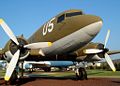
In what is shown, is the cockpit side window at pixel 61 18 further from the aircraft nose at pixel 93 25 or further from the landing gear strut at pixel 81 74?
the landing gear strut at pixel 81 74

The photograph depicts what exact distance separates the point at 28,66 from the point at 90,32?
70.0 m

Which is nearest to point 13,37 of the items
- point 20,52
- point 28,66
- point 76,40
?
point 20,52

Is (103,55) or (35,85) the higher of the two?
(103,55)

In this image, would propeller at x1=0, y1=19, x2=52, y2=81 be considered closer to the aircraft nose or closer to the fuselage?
the fuselage

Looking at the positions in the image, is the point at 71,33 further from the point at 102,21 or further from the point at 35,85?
the point at 35,85

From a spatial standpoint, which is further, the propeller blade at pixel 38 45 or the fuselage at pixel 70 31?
the propeller blade at pixel 38 45

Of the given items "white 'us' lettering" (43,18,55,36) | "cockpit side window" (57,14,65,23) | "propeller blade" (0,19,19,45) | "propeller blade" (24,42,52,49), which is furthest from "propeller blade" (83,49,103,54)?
"propeller blade" (0,19,19,45)

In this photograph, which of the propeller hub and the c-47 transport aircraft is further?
the propeller hub

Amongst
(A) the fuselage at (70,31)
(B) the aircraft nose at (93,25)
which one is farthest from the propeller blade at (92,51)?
(B) the aircraft nose at (93,25)

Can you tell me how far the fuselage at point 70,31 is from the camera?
1938 centimetres

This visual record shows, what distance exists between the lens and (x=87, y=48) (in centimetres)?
2659

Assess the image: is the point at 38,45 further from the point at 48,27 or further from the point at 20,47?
the point at 48,27

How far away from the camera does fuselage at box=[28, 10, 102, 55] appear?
1938 cm

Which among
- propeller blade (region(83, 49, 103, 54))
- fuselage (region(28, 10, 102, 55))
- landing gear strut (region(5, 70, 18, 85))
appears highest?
fuselage (region(28, 10, 102, 55))
